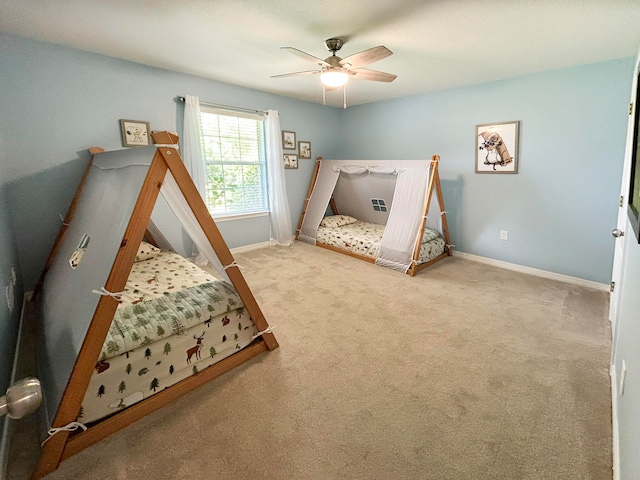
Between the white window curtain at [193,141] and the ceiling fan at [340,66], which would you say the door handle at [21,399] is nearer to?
the ceiling fan at [340,66]

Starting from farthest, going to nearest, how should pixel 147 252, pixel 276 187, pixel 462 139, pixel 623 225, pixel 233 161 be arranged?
pixel 276 187 → pixel 233 161 → pixel 462 139 → pixel 147 252 → pixel 623 225

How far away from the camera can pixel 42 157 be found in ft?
9.38

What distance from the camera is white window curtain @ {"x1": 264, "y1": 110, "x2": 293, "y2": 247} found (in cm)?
448

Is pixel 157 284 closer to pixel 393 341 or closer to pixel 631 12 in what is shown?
pixel 393 341

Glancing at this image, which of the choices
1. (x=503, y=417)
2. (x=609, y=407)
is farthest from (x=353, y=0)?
(x=609, y=407)

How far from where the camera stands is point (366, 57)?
7.41ft

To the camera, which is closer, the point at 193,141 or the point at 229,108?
the point at 193,141

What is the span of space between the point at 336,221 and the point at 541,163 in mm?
2752

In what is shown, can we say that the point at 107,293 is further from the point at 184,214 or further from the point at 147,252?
the point at 147,252

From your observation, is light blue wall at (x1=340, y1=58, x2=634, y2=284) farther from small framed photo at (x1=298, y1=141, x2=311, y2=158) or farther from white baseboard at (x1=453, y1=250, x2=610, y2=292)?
small framed photo at (x1=298, y1=141, x2=311, y2=158)

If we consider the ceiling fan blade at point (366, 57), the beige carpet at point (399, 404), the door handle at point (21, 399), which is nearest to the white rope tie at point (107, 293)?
the beige carpet at point (399, 404)

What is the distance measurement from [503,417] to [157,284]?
2459 mm

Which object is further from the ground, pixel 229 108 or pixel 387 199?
pixel 229 108

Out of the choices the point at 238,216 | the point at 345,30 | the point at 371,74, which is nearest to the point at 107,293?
the point at 345,30
